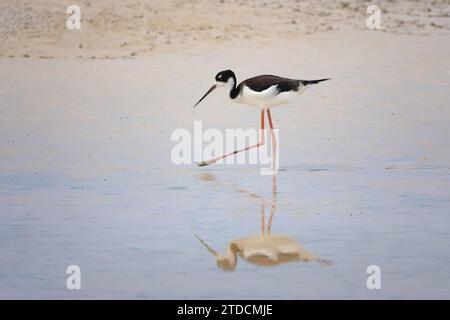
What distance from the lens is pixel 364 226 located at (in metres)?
8.92

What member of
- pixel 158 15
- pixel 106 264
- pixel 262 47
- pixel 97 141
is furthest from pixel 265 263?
pixel 158 15

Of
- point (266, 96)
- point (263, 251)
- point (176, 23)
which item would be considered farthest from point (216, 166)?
point (176, 23)

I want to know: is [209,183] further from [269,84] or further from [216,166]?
[269,84]

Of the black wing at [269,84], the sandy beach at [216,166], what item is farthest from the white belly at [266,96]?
the sandy beach at [216,166]

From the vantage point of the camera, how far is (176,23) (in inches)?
819

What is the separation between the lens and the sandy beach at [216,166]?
7.67m

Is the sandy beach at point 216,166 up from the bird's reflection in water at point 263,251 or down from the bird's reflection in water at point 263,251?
up

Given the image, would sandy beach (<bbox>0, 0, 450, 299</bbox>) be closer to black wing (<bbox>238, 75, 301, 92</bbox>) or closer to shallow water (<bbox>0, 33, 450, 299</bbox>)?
shallow water (<bbox>0, 33, 450, 299</bbox>)

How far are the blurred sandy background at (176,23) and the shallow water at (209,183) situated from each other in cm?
92

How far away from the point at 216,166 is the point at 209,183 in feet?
3.55

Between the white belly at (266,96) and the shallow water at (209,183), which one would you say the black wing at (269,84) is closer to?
the white belly at (266,96)
